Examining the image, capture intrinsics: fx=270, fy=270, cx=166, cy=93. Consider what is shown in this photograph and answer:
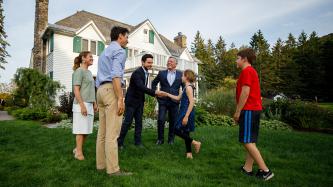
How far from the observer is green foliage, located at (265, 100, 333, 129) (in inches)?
490

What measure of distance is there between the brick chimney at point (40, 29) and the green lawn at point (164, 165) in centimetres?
1601

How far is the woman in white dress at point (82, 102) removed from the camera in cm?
433

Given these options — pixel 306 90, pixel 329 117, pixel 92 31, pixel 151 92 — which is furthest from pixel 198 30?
pixel 151 92

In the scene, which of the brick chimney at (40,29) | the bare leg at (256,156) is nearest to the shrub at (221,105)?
the bare leg at (256,156)

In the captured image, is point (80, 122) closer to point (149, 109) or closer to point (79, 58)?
point (79, 58)

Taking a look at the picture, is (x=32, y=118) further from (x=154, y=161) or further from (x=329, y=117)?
(x=329, y=117)

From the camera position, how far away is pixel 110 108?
3.44 metres

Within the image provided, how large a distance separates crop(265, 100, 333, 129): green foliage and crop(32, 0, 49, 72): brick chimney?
646 inches

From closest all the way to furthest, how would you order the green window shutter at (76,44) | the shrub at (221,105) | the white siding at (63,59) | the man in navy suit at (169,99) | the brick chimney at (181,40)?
the man in navy suit at (169,99), the shrub at (221,105), the white siding at (63,59), the green window shutter at (76,44), the brick chimney at (181,40)

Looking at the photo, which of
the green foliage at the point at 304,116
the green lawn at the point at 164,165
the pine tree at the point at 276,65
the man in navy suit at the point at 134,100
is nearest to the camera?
the green lawn at the point at 164,165

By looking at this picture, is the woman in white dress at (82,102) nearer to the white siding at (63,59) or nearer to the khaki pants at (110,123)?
the khaki pants at (110,123)

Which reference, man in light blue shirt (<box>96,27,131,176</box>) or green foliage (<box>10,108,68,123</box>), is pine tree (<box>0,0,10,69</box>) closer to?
→ green foliage (<box>10,108,68,123</box>)

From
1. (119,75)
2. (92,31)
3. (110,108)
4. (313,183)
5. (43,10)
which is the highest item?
(43,10)

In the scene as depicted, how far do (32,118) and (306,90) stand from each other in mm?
43208
